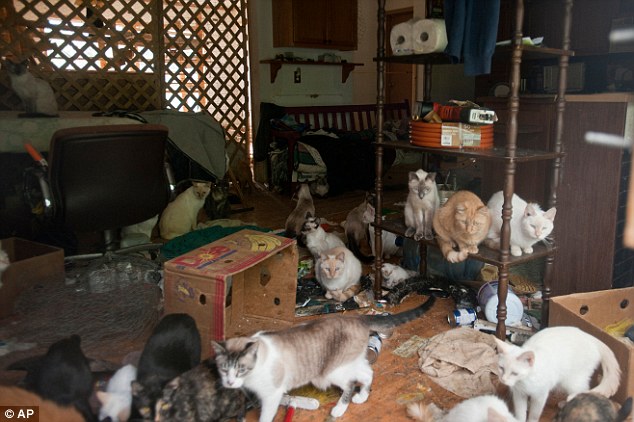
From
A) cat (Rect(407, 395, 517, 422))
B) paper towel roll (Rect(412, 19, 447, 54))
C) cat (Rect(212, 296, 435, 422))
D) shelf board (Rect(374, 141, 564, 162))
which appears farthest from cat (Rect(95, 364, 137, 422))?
paper towel roll (Rect(412, 19, 447, 54))

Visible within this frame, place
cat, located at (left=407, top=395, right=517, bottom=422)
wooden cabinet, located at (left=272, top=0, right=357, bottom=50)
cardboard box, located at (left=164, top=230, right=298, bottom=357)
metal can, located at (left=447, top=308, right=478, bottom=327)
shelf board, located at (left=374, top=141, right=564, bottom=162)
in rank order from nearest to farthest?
cat, located at (left=407, top=395, right=517, bottom=422) < cardboard box, located at (left=164, top=230, right=298, bottom=357) < shelf board, located at (left=374, top=141, right=564, bottom=162) < metal can, located at (left=447, top=308, right=478, bottom=327) < wooden cabinet, located at (left=272, top=0, right=357, bottom=50)

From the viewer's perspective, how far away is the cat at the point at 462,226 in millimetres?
2025

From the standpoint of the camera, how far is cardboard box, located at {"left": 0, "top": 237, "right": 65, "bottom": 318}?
6.88 ft

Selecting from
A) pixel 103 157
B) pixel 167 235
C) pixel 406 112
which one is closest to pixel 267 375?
pixel 103 157

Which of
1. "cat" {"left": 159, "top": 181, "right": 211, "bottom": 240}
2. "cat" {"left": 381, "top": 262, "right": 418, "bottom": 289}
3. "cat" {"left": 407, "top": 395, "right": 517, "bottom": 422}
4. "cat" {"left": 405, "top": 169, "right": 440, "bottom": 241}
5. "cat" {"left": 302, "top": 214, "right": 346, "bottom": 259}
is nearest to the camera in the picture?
"cat" {"left": 407, "top": 395, "right": 517, "bottom": 422}

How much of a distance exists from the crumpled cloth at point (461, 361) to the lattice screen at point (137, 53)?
348cm

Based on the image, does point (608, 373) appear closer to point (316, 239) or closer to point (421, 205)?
point (421, 205)

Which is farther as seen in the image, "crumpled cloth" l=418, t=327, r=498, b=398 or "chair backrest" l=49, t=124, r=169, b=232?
"chair backrest" l=49, t=124, r=169, b=232

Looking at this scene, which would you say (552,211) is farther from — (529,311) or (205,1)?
(205,1)

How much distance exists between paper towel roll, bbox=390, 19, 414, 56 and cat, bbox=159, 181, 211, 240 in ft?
5.73

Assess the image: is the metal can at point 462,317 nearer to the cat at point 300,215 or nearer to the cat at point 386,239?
the cat at point 386,239

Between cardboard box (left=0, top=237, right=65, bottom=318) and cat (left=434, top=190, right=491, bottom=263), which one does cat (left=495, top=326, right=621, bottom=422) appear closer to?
cat (left=434, top=190, right=491, bottom=263)

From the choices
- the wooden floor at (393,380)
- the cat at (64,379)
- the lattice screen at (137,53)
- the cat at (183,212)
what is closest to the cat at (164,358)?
the cat at (64,379)

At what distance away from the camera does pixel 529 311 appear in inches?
89.9
